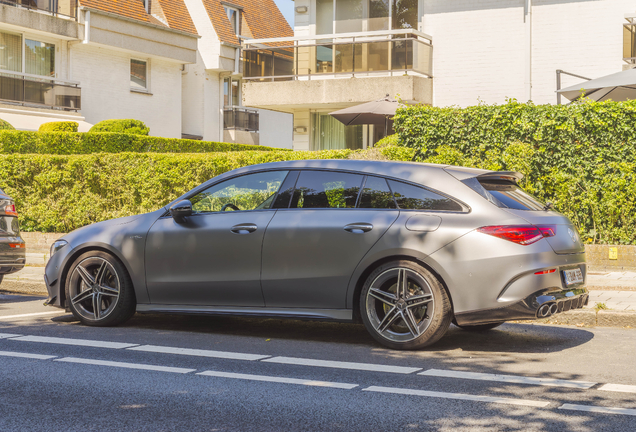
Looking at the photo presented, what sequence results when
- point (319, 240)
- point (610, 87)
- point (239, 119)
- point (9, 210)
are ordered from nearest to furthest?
point (319, 240)
point (9, 210)
point (610, 87)
point (239, 119)

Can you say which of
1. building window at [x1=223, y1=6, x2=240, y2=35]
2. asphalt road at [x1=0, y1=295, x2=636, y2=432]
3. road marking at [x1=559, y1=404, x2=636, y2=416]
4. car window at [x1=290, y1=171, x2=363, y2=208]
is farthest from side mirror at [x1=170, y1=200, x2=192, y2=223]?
building window at [x1=223, y1=6, x2=240, y2=35]

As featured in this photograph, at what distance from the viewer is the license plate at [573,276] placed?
6.10 meters

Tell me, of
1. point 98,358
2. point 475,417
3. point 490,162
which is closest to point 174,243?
point 98,358

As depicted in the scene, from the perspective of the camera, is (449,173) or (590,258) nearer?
(449,173)

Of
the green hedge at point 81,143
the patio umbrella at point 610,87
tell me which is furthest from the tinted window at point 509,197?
the green hedge at point 81,143

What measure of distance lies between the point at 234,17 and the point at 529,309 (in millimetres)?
37684

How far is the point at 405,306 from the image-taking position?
6152 millimetres

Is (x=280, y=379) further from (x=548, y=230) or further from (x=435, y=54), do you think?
(x=435, y=54)

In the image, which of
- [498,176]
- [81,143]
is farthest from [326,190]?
[81,143]

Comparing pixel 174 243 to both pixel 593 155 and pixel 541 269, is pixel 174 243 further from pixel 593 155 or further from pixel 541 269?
pixel 593 155

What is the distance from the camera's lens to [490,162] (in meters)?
12.2

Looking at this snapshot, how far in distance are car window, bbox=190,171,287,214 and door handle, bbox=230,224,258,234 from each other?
0.72 ft

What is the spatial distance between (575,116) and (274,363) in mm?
7679

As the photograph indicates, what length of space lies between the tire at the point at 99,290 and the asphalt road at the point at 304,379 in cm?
18
